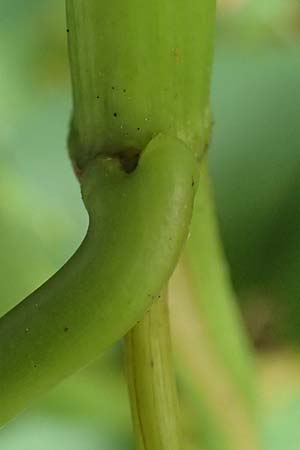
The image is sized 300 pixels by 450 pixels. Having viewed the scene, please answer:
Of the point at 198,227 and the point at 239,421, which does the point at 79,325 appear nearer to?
the point at 198,227

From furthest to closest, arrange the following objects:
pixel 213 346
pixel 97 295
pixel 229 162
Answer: pixel 229 162 → pixel 213 346 → pixel 97 295

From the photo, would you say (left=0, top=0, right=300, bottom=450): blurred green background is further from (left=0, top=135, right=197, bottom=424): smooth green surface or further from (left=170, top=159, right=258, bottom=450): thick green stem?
(left=0, top=135, right=197, bottom=424): smooth green surface

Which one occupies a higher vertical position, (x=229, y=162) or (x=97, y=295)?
(x=229, y=162)

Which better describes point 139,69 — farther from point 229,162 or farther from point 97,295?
point 229,162

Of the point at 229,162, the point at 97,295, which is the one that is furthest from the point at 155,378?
the point at 229,162

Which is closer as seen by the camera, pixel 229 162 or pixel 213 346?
pixel 213 346

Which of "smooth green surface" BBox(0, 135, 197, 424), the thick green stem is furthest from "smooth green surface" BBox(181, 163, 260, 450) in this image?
"smooth green surface" BBox(0, 135, 197, 424)
